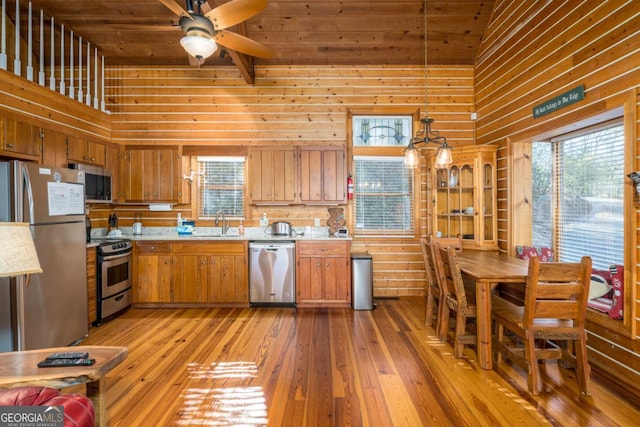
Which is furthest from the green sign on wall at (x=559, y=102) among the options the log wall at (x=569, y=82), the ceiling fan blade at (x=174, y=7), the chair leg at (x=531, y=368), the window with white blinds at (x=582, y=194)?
the ceiling fan blade at (x=174, y=7)

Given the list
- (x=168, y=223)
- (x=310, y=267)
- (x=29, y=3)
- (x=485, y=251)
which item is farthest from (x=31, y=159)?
(x=485, y=251)

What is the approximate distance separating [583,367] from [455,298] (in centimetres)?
101

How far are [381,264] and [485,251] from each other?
58.4 inches

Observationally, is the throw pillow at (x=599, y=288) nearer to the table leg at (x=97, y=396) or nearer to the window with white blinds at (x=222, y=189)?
the table leg at (x=97, y=396)

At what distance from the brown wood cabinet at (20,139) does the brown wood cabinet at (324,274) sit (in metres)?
3.18

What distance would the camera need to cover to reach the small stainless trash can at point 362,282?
4191 millimetres

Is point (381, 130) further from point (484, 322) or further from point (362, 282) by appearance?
point (484, 322)

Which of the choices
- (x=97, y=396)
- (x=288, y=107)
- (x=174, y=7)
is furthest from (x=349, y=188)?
(x=97, y=396)

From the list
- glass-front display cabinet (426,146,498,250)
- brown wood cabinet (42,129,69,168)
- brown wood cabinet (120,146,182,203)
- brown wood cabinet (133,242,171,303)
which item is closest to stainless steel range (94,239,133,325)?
brown wood cabinet (133,242,171,303)

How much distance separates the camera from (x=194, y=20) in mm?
2346

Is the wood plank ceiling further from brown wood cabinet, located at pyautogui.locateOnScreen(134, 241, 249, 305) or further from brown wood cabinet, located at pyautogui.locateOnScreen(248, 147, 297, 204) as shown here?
brown wood cabinet, located at pyautogui.locateOnScreen(134, 241, 249, 305)

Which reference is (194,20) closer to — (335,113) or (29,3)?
(335,113)

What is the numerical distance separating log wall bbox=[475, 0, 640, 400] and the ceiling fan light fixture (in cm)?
322

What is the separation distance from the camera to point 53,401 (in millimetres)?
1137
